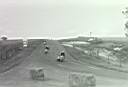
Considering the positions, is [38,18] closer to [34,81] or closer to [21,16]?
[21,16]

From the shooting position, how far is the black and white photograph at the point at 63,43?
2664 mm

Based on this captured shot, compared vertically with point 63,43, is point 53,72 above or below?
below

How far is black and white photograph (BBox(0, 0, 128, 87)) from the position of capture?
266 cm

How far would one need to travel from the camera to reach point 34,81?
271 cm

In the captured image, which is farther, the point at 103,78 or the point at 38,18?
the point at 38,18

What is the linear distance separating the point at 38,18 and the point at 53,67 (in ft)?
1.75

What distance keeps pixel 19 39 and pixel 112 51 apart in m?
0.96

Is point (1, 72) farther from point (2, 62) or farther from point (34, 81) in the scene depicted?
point (34, 81)

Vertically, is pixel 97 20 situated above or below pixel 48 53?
above

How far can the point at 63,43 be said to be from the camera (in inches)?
109

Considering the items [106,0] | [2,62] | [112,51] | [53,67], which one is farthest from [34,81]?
[106,0]

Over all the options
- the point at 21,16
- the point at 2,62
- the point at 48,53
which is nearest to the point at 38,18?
the point at 21,16

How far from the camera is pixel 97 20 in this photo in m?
2.76

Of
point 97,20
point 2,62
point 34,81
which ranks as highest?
point 97,20
